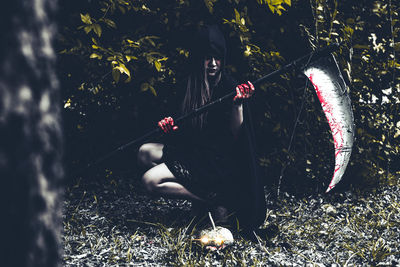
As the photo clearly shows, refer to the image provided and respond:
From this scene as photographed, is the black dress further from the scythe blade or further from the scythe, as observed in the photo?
the scythe blade

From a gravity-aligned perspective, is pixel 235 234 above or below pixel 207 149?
below

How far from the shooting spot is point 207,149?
2744 millimetres

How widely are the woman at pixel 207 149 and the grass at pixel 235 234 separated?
302 mm

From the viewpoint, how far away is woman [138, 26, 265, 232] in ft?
8.65

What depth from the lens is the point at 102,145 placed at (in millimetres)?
3723

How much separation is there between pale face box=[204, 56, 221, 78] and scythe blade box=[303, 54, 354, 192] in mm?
632

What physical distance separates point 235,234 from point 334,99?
4.02 ft

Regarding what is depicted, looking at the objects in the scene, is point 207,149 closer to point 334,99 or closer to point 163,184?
point 163,184

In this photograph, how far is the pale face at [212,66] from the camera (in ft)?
8.64

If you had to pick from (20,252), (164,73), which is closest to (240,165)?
(164,73)

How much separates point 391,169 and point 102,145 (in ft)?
9.95

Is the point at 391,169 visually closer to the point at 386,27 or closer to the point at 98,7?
the point at 386,27

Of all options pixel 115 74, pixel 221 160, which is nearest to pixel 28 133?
pixel 115 74

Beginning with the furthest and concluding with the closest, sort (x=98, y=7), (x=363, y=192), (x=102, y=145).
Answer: (x=102, y=145) < (x=363, y=192) < (x=98, y=7)
